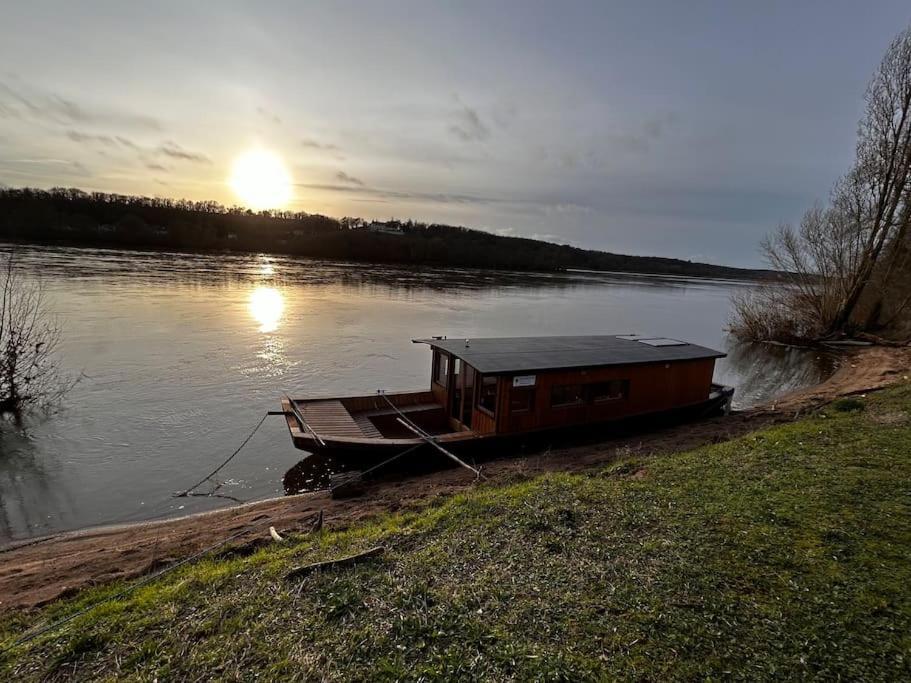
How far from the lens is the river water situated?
11773 millimetres

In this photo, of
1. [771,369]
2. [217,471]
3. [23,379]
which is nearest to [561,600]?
[217,471]

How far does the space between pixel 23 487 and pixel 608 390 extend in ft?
49.9

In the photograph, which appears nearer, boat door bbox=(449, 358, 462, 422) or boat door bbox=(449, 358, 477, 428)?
boat door bbox=(449, 358, 477, 428)

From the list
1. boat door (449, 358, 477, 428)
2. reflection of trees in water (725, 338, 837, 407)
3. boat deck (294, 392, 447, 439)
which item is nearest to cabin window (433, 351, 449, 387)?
boat door (449, 358, 477, 428)

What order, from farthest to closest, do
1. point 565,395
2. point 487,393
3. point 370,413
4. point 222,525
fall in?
point 370,413, point 565,395, point 487,393, point 222,525

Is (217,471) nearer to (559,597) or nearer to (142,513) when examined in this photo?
(142,513)

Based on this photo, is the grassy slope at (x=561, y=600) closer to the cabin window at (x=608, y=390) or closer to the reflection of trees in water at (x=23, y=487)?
the reflection of trees in water at (x=23, y=487)

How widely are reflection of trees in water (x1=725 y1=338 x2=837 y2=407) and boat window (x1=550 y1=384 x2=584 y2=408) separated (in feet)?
38.6

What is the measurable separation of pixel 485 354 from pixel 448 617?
8.74 m

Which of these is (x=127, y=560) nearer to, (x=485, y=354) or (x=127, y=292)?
(x=485, y=354)

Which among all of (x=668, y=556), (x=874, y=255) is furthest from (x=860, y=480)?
(x=874, y=255)

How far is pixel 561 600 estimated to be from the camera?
197 inches

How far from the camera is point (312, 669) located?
4.22 meters

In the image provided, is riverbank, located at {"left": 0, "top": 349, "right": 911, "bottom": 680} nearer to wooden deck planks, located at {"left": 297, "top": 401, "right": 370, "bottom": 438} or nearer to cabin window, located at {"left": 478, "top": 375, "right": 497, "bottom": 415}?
wooden deck planks, located at {"left": 297, "top": 401, "right": 370, "bottom": 438}
